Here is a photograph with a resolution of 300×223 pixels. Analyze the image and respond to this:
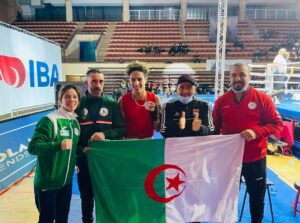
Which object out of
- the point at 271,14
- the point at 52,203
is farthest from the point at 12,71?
the point at 271,14

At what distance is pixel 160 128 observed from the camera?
2480mm

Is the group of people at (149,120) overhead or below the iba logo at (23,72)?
below

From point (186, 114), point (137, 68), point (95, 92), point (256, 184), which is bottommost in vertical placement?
point (256, 184)

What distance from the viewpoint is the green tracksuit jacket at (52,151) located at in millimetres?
1956

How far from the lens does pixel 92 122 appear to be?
2.35 m

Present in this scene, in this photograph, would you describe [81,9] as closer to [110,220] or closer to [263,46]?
[263,46]

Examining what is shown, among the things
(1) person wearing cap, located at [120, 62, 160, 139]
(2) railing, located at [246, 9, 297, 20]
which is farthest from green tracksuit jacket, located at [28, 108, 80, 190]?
(2) railing, located at [246, 9, 297, 20]

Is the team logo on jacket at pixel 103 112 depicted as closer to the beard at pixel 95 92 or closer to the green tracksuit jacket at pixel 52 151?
the beard at pixel 95 92

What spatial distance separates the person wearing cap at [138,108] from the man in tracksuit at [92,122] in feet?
0.49

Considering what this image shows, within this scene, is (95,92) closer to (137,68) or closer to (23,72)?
(137,68)

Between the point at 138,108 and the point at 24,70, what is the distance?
346 centimetres

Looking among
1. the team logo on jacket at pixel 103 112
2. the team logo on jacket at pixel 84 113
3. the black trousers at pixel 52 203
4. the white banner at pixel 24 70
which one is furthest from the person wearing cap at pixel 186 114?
the white banner at pixel 24 70

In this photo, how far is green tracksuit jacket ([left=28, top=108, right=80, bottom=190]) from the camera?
196 cm

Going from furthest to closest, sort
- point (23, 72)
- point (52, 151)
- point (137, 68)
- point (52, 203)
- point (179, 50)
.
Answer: point (179, 50) < point (23, 72) < point (137, 68) < point (52, 203) < point (52, 151)
